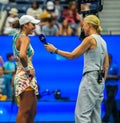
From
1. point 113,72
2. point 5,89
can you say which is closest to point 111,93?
point 113,72

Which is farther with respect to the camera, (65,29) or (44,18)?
(44,18)

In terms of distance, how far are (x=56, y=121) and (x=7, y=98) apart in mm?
1164

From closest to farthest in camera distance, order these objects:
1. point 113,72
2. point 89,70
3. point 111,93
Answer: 1. point 89,70
2. point 111,93
3. point 113,72

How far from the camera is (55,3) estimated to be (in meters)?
17.4

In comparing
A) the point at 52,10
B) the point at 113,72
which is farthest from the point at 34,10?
the point at 113,72

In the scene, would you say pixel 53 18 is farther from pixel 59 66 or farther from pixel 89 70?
pixel 89 70

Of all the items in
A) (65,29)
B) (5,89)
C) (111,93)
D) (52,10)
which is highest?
(52,10)

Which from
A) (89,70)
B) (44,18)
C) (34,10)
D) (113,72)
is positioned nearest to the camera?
(89,70)

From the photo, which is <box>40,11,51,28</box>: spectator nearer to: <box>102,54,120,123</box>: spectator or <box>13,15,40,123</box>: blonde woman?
<box>102,54,120,123</box>: spectator

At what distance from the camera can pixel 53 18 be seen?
15273 millimetres

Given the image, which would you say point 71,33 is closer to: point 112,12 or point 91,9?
point 112,12

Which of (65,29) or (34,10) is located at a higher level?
(34,10)

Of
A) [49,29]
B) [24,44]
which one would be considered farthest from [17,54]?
[49,29]

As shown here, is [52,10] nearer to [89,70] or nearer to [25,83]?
[25,83]
